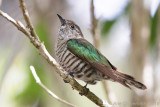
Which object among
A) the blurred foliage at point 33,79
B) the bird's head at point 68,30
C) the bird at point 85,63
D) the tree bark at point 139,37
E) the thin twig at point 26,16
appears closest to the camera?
the thin twig at point 26,16

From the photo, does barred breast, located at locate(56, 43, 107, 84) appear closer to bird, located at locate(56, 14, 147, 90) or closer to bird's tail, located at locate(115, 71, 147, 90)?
bird, located at locate(56, 14, 147, 90)

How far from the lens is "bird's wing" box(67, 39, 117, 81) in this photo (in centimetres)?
385

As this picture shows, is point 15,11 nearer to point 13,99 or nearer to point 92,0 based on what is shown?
point 92,0

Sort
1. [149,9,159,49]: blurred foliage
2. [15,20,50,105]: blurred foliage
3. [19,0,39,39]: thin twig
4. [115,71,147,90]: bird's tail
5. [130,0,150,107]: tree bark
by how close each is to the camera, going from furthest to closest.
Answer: [149,9,159,49]: blurred foliage
[15,20,50,105]: blurred foliage
[130,0,150,107]: tree bark
[115,71,147,90]: bird's tail
[19,0,39,39]: thin twig

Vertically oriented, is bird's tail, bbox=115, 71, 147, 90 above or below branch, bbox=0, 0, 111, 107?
above

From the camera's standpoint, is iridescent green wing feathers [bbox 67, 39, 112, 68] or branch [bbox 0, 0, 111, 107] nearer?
branch [bbox 0, 0, 111, 107]

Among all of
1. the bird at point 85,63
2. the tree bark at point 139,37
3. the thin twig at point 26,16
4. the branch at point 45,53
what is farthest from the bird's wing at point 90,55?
the thin twig at point 26,16

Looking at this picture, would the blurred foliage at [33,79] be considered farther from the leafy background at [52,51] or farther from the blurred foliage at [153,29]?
the blurred foliage at [153,29]

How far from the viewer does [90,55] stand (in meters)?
4.05

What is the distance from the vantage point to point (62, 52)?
163 inches

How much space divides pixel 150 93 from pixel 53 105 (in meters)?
2.15

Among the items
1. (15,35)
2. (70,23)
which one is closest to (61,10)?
(70,23)

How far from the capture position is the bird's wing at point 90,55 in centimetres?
385

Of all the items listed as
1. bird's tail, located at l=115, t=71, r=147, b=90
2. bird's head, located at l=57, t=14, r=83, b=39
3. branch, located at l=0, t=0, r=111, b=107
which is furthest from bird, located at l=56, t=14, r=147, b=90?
bird's head, located at l=57, t=14, r=83, b=39
